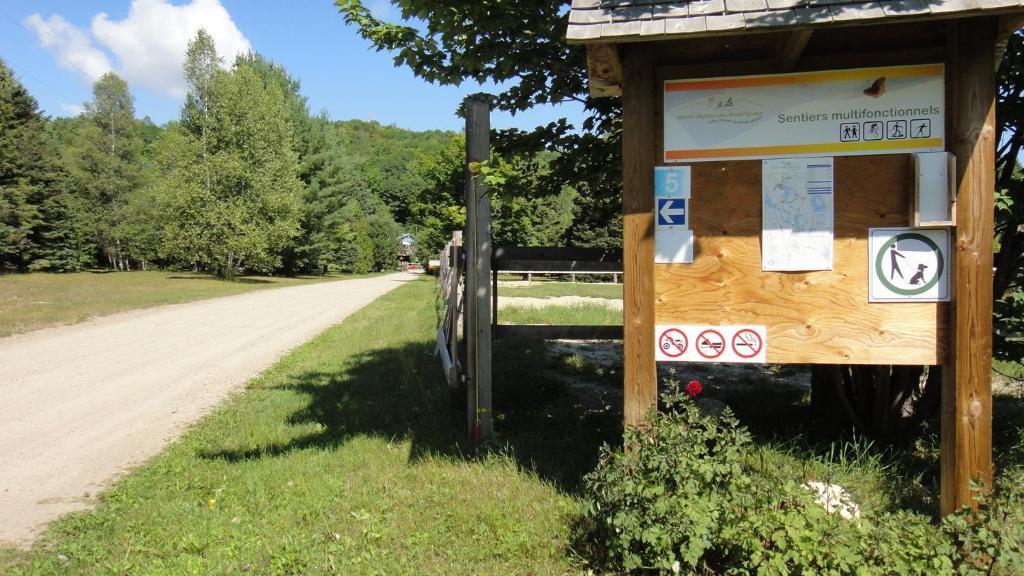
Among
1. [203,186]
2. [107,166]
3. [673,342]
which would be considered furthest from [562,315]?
[107,166]

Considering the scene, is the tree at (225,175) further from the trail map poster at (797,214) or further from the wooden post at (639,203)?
the trail map poster at (797,214)

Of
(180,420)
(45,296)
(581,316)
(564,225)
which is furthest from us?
(564,225)

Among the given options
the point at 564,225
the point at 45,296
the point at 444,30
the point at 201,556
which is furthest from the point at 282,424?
the point at 564,225

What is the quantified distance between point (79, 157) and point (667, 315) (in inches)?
2391

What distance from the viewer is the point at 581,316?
14.7 metres

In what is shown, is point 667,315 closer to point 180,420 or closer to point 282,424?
point 282,424

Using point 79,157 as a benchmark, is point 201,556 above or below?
below

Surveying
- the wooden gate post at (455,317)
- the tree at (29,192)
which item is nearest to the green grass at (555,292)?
the wooden gate post at (455,317)

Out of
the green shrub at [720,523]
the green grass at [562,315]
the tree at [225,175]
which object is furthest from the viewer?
the tree at [225,175]

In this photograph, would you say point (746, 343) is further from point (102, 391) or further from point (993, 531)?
point (102, 391)

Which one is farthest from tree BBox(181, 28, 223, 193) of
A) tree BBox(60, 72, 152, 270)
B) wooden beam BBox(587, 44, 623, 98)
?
wooden beam BBox(587, 44, 623, 98)

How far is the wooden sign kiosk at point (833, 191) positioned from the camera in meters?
3.21

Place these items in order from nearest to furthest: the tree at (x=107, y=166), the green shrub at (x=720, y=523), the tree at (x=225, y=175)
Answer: the green shrub at (x=720, y=523) → the tree at (x=225, y=175) → the tree at (x=107, y=166)

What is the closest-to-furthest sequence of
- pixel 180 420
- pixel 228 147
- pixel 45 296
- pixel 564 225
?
pixel 180 420 → pixel 45 296 → pixel 228 147 → pixel 564 225
